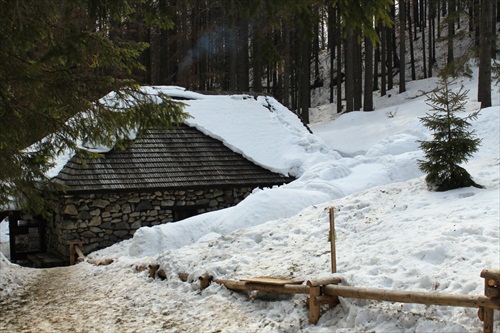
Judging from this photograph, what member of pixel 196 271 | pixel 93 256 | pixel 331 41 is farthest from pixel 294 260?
pixel 331 41

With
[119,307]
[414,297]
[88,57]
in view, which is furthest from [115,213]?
[414,297]

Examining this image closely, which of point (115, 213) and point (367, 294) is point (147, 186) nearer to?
point (115, 213)

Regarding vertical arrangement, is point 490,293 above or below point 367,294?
above

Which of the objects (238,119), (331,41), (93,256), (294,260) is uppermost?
(331,41)

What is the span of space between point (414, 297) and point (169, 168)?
11.3 m

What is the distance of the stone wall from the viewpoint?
1427cm

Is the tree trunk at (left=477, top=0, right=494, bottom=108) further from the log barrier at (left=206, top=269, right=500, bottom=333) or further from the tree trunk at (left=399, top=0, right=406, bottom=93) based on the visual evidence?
the log barrier at (left=206, top=269, right=500, bottom=333)

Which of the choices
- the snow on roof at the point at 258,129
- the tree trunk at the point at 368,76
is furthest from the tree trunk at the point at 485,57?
the tree trunk at the point at 368,76

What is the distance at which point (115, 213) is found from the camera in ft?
48.1

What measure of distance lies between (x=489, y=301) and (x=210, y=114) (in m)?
14.5

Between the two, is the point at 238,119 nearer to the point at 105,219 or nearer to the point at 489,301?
the point at 105,219

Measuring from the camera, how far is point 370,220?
347 inches

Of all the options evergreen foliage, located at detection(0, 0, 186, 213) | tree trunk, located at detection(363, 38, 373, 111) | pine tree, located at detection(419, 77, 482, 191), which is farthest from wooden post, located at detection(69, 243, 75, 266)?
tree trunk, located at detection(363, 38, 373, 111)

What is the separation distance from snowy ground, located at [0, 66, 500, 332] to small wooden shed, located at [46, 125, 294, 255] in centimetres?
105
